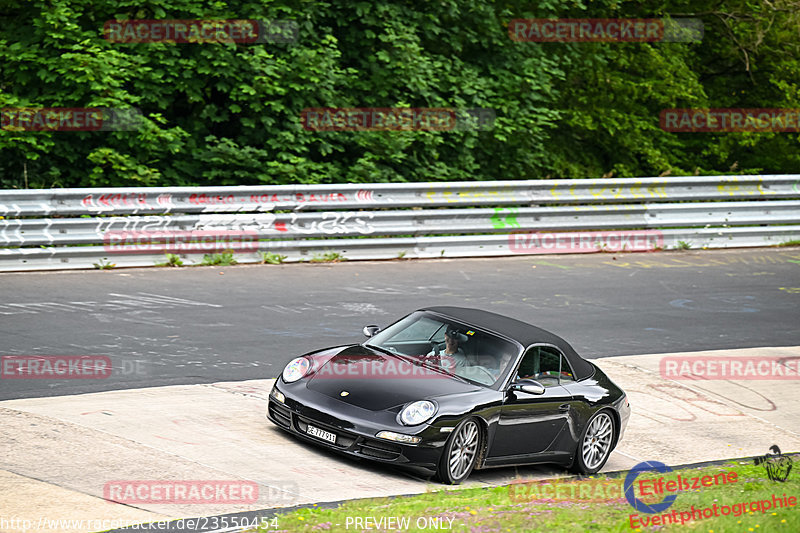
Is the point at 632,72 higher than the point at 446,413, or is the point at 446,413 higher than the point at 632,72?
the point at 632,72

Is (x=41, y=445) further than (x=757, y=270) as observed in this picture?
No

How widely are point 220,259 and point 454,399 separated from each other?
8.35m

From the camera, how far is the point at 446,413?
8.35 metres

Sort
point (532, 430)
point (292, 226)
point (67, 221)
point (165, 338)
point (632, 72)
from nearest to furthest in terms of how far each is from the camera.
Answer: point (532, 430) < point (165, 338) < point (67, 221) < point (292, 226) < point (632, 72)

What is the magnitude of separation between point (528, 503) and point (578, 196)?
12370 millimetres

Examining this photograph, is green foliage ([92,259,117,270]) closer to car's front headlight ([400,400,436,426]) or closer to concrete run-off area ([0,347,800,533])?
concrete run-off area ([0,347,800,533])

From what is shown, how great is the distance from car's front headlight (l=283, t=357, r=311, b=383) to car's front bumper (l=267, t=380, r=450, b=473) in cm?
35

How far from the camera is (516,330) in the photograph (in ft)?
31.2

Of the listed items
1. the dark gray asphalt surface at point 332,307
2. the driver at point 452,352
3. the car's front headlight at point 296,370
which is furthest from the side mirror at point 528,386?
the dark gray asphalt surface at point 332,307

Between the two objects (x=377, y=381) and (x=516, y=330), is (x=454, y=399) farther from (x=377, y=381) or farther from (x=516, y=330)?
(x=516, y=330)

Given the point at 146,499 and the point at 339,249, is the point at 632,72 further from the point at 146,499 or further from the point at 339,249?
the point at 146,499

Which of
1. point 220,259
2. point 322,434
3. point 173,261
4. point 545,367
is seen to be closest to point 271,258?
point 220,259

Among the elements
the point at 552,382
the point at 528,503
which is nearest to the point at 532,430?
the point at 552,382

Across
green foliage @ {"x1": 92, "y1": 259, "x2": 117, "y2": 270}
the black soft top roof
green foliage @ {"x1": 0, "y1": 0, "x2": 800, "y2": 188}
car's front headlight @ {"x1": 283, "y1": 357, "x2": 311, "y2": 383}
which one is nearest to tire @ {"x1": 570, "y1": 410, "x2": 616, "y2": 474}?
the black soft top roof
